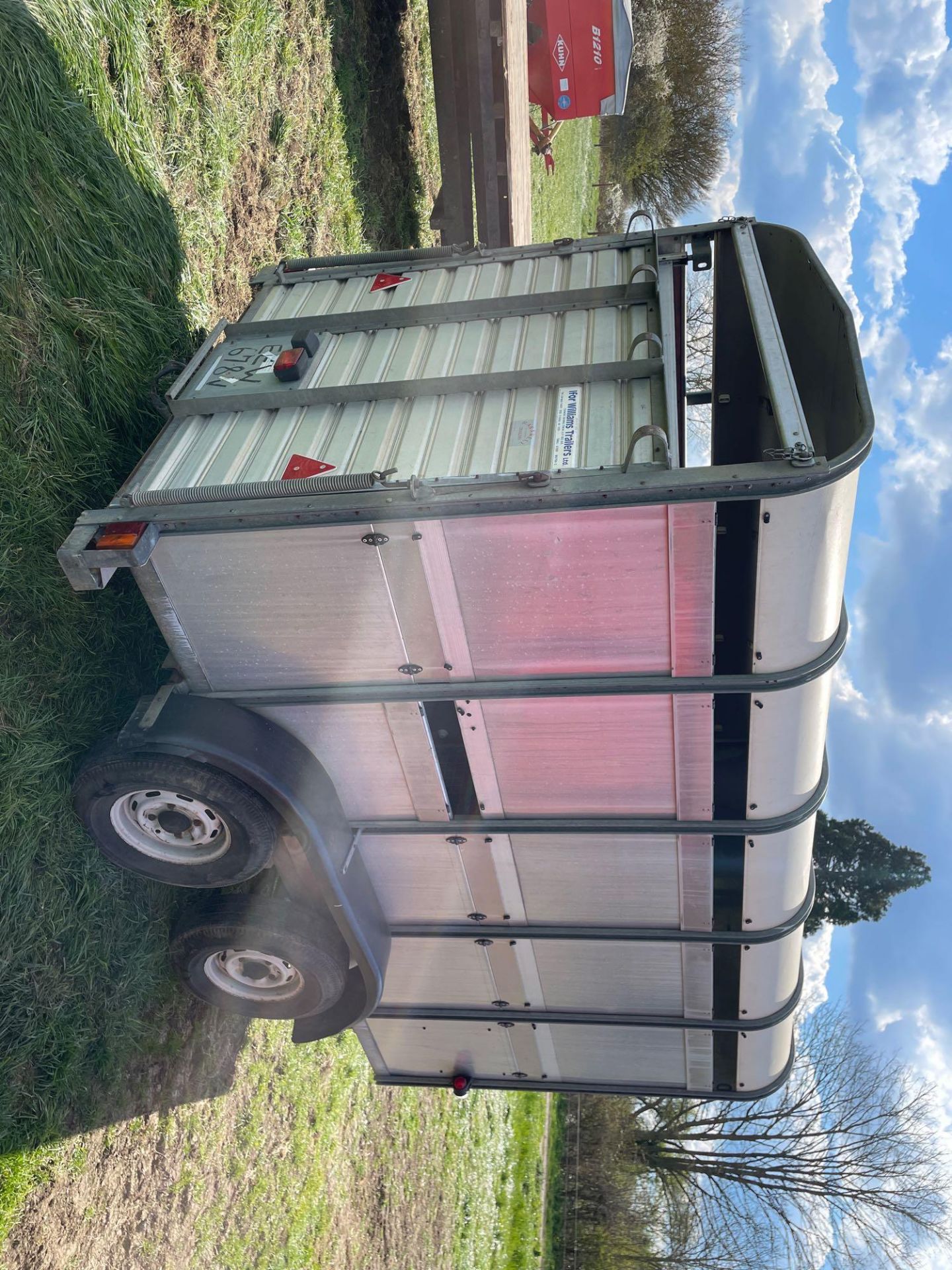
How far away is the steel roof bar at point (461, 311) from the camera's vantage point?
183 inches

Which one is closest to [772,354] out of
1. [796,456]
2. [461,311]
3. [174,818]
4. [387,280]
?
[796,456]

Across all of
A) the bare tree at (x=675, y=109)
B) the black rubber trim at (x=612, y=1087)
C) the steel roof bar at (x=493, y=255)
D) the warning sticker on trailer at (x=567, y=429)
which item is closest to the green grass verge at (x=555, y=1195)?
the black rubber trim at (x=612, y=1087)

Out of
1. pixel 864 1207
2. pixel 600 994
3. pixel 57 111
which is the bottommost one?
pixel 864 1207

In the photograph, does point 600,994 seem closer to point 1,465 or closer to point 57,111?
point 1,465

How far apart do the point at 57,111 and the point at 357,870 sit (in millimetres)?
4127

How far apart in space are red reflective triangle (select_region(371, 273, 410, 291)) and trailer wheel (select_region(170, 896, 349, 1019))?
3.48m

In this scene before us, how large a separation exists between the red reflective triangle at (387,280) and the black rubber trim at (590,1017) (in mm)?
4435

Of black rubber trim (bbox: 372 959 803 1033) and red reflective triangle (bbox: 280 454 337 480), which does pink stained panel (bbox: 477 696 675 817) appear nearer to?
red reflective triangle (bbox: 280 454 337 480)

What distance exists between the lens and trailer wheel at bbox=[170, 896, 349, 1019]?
4.54 m

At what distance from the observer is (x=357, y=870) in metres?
4.81

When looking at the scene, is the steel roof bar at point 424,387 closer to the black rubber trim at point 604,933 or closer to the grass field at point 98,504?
the grass field at point 98,504

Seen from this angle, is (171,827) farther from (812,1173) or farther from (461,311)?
(812,1173)

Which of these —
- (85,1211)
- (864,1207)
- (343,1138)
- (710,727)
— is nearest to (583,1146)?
(864,1207)

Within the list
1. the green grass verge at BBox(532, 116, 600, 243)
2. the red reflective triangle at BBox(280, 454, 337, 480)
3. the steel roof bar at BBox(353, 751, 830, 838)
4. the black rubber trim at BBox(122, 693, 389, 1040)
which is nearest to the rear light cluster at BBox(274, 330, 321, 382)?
the red reflective triangle at BBox(280, 454, 337, 480)
